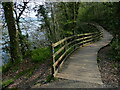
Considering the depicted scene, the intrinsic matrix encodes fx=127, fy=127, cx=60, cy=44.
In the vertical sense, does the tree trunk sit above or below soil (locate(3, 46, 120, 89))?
above

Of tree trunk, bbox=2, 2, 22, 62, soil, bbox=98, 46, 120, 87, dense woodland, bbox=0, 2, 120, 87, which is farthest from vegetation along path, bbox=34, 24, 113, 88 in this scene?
tree trunk, bbox=2, 2, 22, 62

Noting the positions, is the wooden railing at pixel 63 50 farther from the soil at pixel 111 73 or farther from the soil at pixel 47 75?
the soil at pixel 111 73

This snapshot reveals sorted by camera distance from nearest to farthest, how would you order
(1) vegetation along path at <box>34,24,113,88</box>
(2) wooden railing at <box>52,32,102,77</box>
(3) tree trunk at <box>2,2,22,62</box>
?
1. (1) vegetation along path at <box>34,24,113,88</box>
2. (2) wooden railing at <box>52,32,102,77</box>
3. (3) tree trunk at <box>2,2,22,62</box>

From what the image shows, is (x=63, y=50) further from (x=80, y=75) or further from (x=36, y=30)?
(x=36, y=30)

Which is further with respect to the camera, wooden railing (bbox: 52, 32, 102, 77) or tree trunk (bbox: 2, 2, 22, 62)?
tree trunk (bbox: 2, 2, 22, 62)

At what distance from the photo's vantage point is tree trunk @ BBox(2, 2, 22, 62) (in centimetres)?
705

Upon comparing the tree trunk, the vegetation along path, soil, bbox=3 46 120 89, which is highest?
the tree trunk

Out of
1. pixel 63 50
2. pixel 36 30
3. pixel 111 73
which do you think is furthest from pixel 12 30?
pixel 36 30

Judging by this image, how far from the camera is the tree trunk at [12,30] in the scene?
23.1 feet

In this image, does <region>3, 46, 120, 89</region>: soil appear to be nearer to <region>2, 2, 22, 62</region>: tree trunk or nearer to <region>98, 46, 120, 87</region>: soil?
<region>98, 46, 120, 87</region>: soil

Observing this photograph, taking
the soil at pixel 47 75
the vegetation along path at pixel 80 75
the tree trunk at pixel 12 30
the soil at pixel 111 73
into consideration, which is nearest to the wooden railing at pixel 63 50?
the vegetation along path at pixel 80 75

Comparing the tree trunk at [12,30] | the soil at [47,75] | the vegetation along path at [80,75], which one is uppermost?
the tree trunk at [12,30]

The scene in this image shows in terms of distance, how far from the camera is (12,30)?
7.36 meters

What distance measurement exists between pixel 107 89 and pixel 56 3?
1020cm
